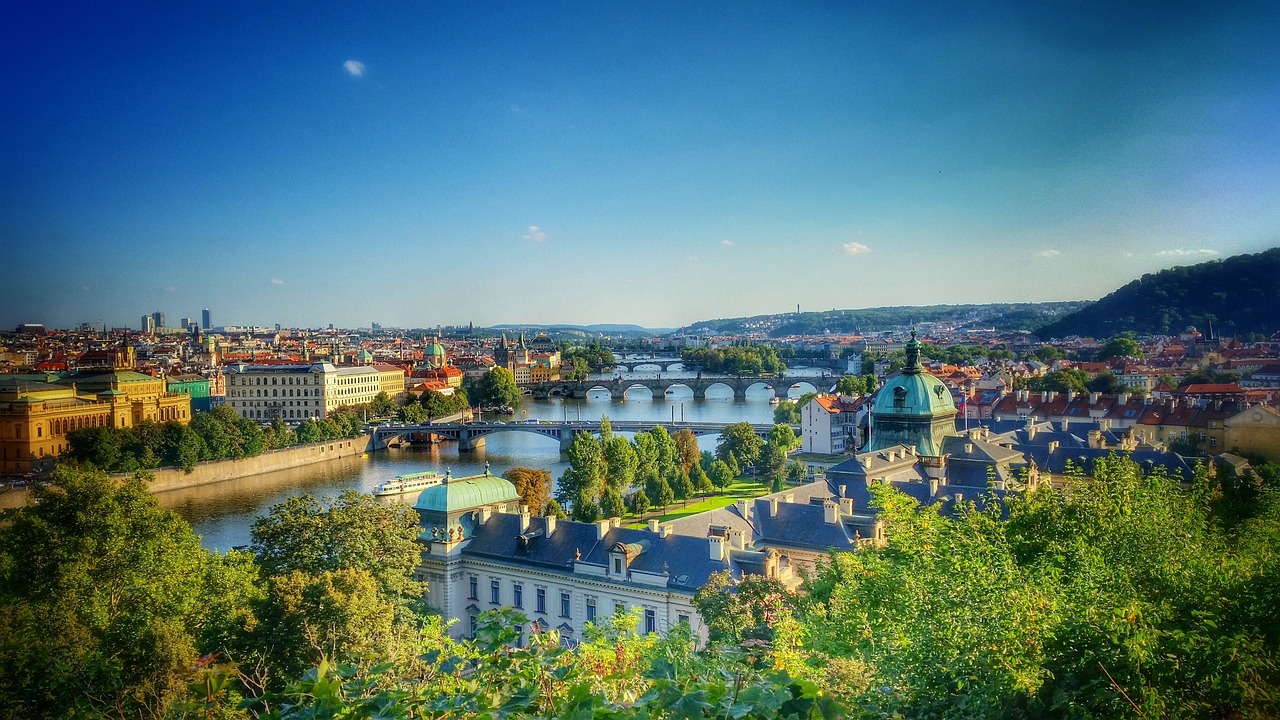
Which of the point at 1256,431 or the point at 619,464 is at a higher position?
the point at 1256,431

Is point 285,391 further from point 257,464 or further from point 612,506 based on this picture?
point 612,506

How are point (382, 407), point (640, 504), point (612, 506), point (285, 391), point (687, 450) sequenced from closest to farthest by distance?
1. point (612, 506)
2. point (640, 504)
3. point (687, 450)
4. point (285, 391)
5. point (382, 407)

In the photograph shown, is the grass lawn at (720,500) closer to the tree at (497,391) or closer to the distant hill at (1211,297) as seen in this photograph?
the distant hill at (1211,297)

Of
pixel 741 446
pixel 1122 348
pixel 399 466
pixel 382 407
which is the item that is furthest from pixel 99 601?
pixel 382 407

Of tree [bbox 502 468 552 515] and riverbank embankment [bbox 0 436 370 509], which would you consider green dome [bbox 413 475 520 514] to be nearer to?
tree [bbox 502 468 552 515]

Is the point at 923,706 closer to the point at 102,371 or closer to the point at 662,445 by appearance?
the point at 102,371

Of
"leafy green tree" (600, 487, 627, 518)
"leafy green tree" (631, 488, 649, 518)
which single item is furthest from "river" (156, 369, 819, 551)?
"leafy green tree" (631, 488, 649, 518)

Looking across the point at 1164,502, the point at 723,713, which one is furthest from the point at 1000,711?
the point at 1164,502
